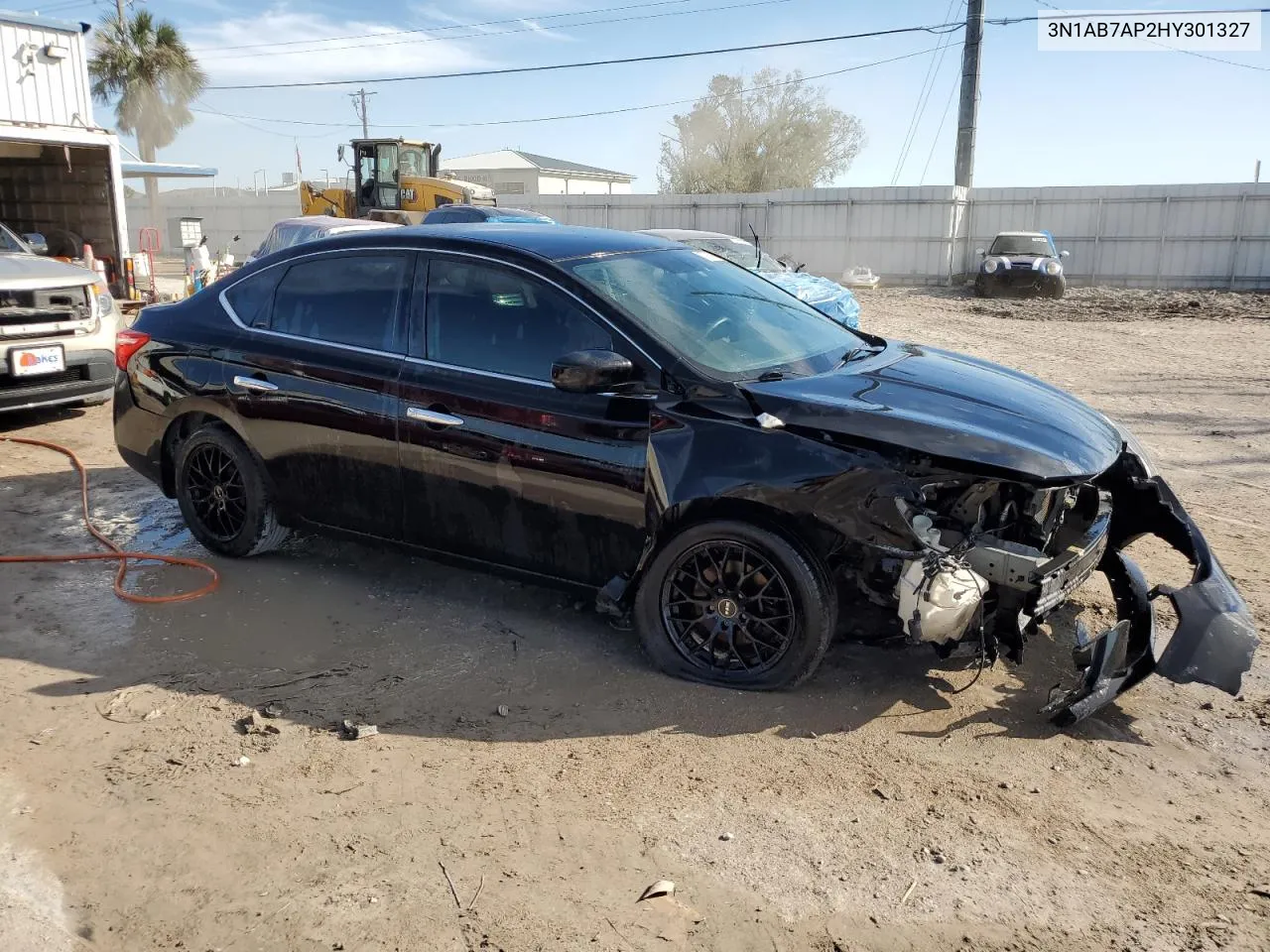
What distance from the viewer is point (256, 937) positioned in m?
2.61

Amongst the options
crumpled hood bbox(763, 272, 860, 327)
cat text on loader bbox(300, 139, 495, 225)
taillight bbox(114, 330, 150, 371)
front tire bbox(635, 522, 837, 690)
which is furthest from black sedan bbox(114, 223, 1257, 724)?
cat text on loader bbox(300, 139, 495, 225)

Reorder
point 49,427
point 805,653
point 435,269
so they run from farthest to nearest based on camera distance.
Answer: point 49,427, point 435,269, point 805,653

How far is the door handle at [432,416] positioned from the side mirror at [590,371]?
63 centimetres

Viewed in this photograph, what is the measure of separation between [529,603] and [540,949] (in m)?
2.35

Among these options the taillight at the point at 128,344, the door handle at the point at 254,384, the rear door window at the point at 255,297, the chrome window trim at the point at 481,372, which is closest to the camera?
the chrome window trim at the point at 481,372

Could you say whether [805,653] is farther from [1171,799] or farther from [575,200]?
[575,200]

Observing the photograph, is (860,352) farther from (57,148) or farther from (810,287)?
(57,148)

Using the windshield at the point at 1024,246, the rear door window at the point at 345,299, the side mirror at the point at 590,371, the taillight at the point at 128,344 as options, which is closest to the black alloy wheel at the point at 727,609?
the side mirror at the point at 590,371

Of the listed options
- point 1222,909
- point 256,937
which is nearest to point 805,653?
point 1222,909

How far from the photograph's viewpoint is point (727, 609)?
3838 mm

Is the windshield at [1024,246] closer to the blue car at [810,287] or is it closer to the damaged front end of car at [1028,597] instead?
the blue car at [810,287]

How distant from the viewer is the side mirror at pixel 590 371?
3.76 meters

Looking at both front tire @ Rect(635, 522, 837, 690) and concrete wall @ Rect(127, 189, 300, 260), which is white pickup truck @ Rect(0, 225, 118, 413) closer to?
front tire @ Rect(635, 522, 837, 690)

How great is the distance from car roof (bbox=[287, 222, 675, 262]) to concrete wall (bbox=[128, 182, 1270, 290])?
81.3 feet
